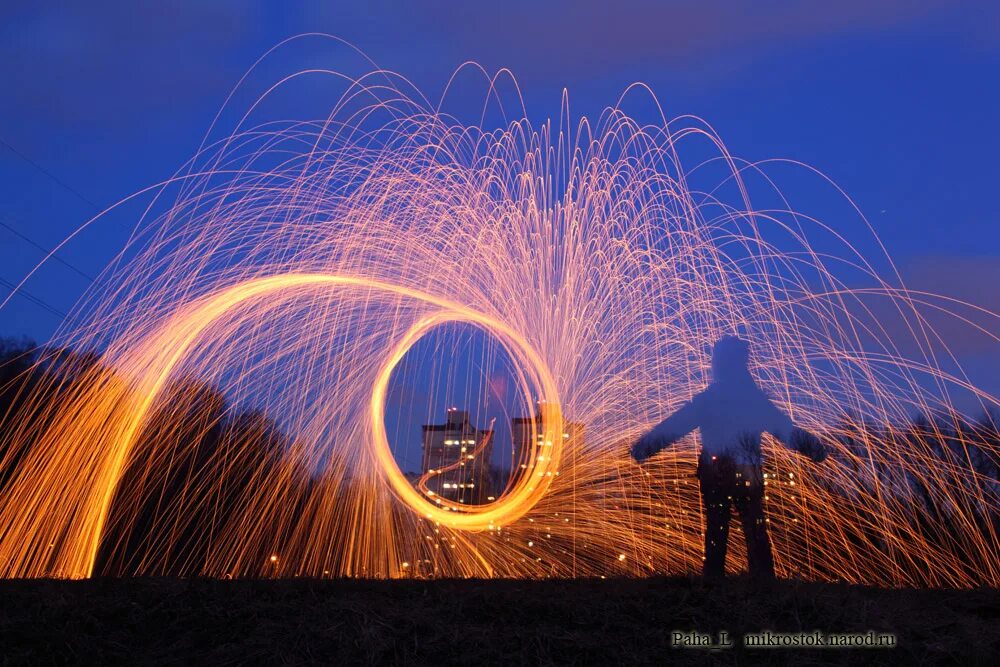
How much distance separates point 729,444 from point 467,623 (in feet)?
11.8

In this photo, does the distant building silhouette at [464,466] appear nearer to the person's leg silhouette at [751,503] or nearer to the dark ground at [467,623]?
the person's leg silhouette at [751,503]

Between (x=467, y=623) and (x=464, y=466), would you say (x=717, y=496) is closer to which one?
(x=467, y=623)

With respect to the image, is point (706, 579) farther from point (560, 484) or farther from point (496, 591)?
point (560, 484)

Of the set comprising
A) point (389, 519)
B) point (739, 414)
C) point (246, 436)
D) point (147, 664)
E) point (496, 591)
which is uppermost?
point (246, 436)

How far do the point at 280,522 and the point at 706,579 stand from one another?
24.3 meters

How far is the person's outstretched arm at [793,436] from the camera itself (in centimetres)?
751

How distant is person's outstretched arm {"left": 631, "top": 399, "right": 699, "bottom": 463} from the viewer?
7.56 m

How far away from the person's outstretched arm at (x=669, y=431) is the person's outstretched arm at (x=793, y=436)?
0.75 m

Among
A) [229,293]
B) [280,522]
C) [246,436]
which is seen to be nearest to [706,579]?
[229,293]

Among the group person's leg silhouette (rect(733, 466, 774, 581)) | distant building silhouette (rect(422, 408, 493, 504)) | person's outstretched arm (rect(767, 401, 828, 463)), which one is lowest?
person's leg silhouette (rect(733, 466, 774, 581))

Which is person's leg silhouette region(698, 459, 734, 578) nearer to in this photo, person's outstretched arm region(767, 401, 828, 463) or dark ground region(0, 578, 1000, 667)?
person's outstretched arm region(767, 401, 828, 463)

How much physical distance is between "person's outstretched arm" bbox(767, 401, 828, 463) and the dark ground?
1845 mm

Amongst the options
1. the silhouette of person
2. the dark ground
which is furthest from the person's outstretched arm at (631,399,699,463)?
the dark ground

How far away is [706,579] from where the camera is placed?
19.7ft
